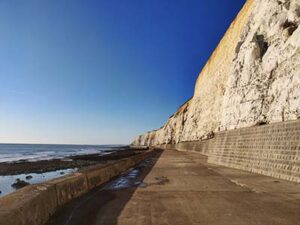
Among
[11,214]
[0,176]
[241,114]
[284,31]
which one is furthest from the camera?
[0,176]

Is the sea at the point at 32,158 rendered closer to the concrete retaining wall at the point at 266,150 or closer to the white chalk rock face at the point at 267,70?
the concrete retaining wall at the point at 266,150

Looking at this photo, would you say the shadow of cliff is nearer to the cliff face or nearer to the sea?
the cliff face

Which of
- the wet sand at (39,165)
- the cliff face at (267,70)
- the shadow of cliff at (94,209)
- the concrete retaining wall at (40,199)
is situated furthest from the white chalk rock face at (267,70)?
the wet sand at (39,165)

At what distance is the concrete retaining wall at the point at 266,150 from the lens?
10.3 m

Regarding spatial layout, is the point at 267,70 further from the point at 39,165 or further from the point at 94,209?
the point at 39,165

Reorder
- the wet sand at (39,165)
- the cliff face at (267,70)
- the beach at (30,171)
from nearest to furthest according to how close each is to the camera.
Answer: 1. the cliff face at (267,70)
2. the beach at (30,171)
3. the wet sand at (39,165)

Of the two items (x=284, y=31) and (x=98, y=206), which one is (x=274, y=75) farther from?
(x=98, y=206)

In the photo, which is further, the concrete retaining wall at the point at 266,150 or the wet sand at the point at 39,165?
the wet sand at the point at 39,165

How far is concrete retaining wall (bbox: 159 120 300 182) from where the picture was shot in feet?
33.7

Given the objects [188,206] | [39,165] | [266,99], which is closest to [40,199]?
[188,206]

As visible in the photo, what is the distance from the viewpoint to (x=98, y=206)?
6.84 meters

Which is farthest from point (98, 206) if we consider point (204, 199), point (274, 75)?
point (274, 75)

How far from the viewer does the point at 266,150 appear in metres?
12.6

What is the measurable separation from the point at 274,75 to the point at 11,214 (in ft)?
43.3
